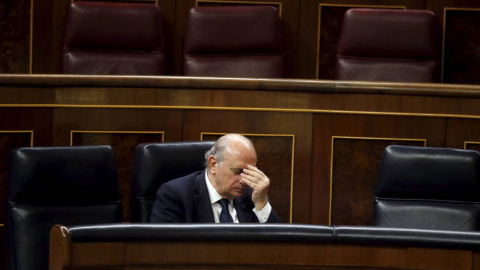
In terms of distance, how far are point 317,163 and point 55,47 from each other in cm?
124

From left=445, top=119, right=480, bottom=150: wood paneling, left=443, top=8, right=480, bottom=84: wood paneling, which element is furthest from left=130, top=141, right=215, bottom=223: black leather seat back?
left=443, top=8, right=480, bottom=84: wood paneling

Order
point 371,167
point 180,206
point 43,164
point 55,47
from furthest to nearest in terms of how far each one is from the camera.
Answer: point 55,47, point 371,167, point 180,206, point 43,164

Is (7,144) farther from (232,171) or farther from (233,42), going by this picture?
(233,42)

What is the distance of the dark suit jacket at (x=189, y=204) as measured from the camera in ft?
5.22

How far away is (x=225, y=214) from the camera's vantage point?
1661 millimetres

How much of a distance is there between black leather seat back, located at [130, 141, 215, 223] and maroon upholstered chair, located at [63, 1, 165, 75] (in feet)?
3.54

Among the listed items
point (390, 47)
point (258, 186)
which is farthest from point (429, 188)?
point (390, 47)

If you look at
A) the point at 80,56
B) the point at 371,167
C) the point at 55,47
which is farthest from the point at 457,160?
the point at 55,47

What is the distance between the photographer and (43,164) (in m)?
1.53

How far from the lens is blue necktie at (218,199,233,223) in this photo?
1648 mm

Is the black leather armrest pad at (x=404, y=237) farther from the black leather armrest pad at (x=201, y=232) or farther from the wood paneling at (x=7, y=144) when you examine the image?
the wood paneling at (x=7, y=144)

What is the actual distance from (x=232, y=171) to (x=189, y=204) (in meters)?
0.11

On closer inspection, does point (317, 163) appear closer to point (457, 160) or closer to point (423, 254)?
point (457, 160)

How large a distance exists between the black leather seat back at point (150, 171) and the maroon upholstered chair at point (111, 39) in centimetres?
108
